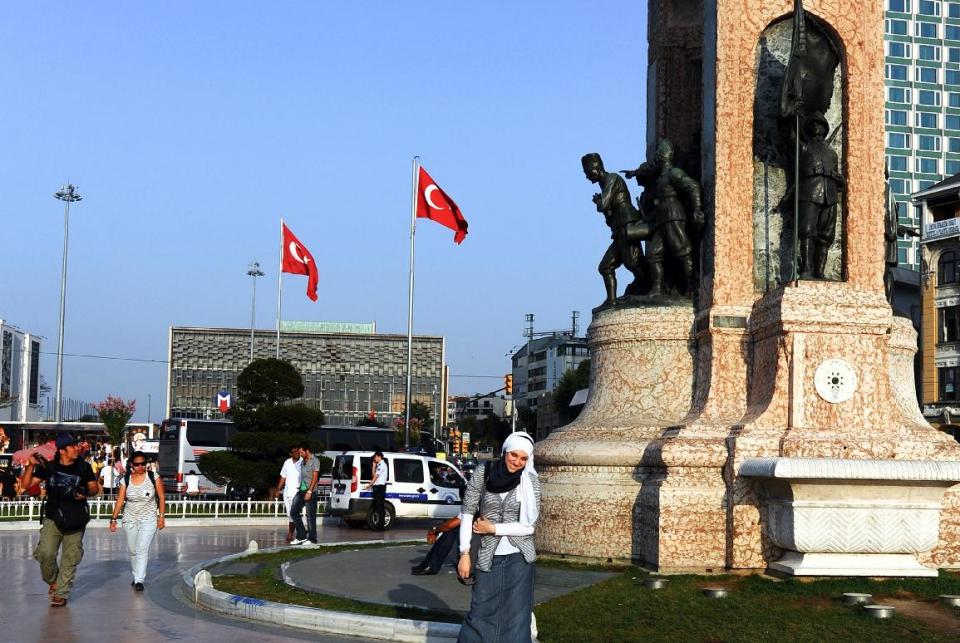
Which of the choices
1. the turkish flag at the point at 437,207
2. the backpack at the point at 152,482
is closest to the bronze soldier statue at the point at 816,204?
the backpack at the point at 152,482

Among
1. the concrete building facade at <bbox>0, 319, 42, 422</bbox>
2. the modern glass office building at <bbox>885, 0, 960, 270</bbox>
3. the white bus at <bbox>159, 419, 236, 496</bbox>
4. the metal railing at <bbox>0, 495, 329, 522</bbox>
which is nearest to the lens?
the metal railing at <bbox>0, 495, 329, 522</bbox>

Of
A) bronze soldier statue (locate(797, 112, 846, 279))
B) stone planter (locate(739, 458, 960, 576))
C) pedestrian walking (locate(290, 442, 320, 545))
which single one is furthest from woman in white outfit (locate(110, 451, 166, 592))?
bronze soldier statue (locate(797, 112, 846, 279))

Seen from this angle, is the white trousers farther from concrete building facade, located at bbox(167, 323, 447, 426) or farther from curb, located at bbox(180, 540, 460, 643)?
concrete building facade, located at bbox(167, 323, 447, 426)

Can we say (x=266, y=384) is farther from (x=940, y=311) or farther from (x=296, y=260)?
(x=940, y=311)

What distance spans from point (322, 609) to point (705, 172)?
6894 mm

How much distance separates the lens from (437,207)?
110 feet

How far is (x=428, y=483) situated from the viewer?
28.6 m

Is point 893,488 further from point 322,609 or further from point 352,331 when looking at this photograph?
point 352,331

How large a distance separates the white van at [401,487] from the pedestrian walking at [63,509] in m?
15.4

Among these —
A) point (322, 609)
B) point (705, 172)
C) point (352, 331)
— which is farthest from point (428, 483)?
point (352, 331)

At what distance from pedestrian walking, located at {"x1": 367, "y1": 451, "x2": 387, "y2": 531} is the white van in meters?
1.15

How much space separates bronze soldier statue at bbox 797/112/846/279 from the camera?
13.6 meters

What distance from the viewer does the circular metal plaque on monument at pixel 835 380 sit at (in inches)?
491

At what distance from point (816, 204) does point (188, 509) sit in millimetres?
20365
